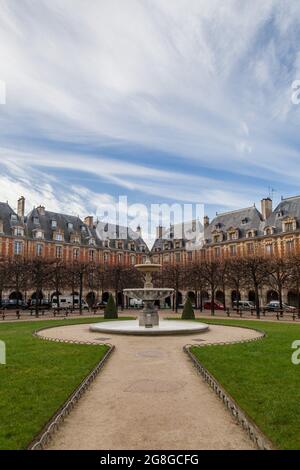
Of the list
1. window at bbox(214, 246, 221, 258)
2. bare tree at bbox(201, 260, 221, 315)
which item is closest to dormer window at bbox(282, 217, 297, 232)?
window at bbox(214, 246, 221, 258)

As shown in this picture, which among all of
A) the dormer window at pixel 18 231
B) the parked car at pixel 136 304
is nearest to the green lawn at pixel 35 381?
the dormer window at pixel 18 231

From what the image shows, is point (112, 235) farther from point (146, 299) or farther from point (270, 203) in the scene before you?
point (146, 299)

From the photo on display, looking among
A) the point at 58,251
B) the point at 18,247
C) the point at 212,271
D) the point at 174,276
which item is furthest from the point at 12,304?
the point at 212,271

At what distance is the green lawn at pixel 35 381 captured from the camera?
5266 mm

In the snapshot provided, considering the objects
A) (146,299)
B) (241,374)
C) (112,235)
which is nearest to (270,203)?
(112,235)

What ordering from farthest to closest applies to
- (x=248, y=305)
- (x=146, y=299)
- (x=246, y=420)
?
(x=248, y=305) → (x=146, y=299) → (x=246, y=420)

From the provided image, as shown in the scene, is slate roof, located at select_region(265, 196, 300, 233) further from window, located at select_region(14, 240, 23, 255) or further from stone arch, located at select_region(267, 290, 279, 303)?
window, located at select_region(14, 240, 23, 255)

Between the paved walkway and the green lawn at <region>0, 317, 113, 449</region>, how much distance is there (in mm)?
409

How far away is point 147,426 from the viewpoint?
5.44 metres

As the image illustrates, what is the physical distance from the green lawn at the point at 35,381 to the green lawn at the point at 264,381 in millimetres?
3077

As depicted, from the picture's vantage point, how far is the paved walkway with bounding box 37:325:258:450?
4.89 m

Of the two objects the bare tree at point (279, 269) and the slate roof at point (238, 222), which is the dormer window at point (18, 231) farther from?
the bare tree at point (279, 269)

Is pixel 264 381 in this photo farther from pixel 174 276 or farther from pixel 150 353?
pixel 174 276

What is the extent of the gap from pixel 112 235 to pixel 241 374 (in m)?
52.2
